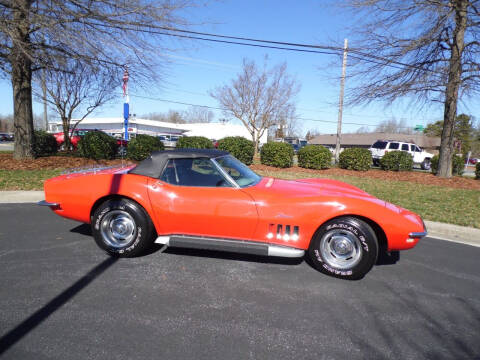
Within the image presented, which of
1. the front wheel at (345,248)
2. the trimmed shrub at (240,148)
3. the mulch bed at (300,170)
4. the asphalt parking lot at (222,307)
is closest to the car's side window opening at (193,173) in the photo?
the asphalt parking lot at (222,307)

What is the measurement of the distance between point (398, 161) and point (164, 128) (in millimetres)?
54883

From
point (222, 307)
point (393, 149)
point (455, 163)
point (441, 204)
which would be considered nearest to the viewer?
point (222, 307)

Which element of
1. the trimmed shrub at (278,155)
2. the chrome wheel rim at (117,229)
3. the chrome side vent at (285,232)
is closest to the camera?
the chrome side vent at (285,232)

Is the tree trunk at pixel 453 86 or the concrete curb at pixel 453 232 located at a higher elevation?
the tree trunk at pixel 453 86

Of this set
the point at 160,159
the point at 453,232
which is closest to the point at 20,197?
the point at 160,159

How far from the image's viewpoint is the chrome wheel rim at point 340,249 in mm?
3127

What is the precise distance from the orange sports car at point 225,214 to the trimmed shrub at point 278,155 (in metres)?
10.7

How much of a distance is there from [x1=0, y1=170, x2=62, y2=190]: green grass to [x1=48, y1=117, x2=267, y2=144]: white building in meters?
43.7

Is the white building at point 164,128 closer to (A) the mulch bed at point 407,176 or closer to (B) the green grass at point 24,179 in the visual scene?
(A) the mulch bed at point 407,176

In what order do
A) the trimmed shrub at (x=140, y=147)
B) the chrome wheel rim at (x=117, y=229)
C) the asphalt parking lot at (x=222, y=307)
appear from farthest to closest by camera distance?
the trimmed shrub at (x=140, y=147)
the chrome wheel rim at (x=117, y=229)
the asphalt parking lot at (x=222, y=307)

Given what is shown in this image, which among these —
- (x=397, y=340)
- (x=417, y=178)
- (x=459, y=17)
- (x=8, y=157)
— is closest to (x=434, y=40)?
(x=459, y=17)

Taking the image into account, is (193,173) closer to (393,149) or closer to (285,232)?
(285,232)

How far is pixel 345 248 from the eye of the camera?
3.15 meters

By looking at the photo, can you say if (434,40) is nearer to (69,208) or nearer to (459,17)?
(459,17)
